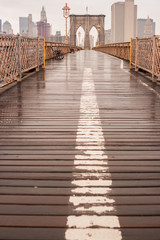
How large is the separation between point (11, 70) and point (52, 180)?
19.3 feet

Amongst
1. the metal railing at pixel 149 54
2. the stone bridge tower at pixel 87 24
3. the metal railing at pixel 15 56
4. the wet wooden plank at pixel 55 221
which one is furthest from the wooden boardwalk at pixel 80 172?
the stone bridge tower at pixel 87 24

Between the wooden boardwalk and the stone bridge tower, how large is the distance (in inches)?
3381

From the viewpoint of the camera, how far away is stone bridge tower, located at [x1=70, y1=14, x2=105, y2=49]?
88625 millimetres

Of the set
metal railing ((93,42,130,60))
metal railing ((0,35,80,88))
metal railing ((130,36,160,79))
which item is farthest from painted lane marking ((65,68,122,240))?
metal railing ((93,42,130,60))

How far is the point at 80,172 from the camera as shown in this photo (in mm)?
2725

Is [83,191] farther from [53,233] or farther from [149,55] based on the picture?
[149,55]

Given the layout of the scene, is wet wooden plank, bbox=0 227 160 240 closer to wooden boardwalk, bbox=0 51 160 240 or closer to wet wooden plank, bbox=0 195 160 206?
wooden boardwalk, bbox=0 51 160 240

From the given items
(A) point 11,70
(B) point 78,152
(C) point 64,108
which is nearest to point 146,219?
(B) point 78,152

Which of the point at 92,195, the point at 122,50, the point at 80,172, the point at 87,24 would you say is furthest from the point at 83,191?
the point at 87,24

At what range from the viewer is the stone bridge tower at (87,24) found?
88625 millimetres

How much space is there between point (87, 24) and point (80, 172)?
298 ft

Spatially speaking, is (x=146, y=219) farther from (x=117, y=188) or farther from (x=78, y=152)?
(x=78, y=152)

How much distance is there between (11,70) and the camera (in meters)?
7.99

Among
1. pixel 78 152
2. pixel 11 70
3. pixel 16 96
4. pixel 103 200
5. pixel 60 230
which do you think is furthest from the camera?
pixel 11 70
